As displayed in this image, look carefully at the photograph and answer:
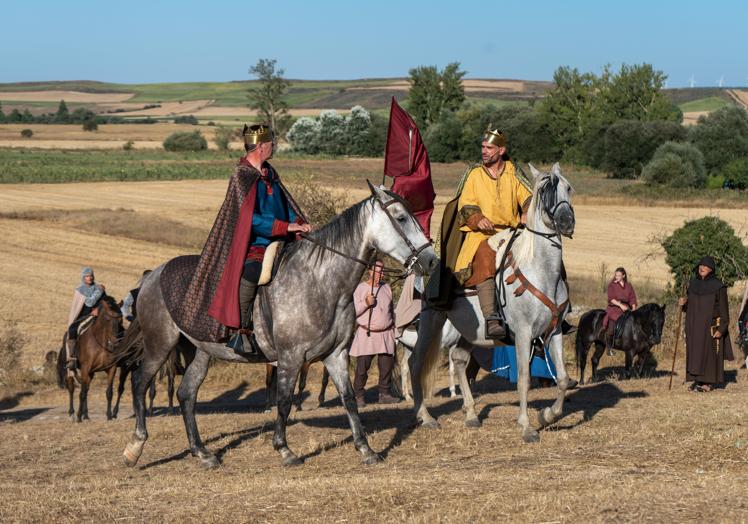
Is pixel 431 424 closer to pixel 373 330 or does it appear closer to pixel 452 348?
pixel 452 348

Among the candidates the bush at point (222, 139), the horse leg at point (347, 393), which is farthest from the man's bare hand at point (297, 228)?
the bush at point (222, 139)

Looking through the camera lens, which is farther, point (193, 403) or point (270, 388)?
point (270, 388)

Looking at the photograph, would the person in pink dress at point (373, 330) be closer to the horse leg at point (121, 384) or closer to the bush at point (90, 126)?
the horse leg at point (121, 384)

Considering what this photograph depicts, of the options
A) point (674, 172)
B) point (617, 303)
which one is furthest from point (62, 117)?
point (617, 303)

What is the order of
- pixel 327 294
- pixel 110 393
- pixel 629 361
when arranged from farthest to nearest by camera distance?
1. pixel 629 361
2. pixel 110 393
3. pixel 327 294

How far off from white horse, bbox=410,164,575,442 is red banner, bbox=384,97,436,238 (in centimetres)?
89

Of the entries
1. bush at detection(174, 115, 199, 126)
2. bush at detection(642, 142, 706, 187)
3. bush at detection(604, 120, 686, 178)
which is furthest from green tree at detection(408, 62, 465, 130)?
bush at detection(174, 115, 199, 126)

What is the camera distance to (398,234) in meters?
9.81

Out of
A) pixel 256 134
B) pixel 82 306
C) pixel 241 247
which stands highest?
pixel 256 134

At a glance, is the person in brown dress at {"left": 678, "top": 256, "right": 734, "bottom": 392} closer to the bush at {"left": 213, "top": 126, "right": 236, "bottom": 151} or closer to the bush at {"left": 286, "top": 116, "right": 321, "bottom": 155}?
the bush at {"left": 286, "top": 116, "right": 321, "bottom": 155}

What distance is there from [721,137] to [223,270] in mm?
68504

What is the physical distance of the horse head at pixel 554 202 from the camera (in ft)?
35.0

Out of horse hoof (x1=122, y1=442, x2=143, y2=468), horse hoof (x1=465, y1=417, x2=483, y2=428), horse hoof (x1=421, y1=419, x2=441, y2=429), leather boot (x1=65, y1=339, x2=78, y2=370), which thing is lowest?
leather boot (x1=65, y1=339, x2=78, y2=370)

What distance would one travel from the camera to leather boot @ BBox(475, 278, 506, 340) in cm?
1146
